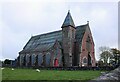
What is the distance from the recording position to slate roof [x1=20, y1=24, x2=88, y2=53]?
65088 millimetres

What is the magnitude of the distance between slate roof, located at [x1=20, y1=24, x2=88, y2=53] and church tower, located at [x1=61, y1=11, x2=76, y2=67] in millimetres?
2597

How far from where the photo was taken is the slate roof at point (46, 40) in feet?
214

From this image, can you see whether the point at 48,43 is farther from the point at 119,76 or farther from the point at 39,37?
the point at 119,76

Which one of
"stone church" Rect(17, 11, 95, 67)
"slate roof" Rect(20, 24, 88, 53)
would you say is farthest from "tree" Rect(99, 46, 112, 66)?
"slate roof" Rect(20, 24, 88, 53)

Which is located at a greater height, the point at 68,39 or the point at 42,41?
the point at 42,41

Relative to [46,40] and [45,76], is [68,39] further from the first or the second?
[45,76]

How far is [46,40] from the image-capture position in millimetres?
71688

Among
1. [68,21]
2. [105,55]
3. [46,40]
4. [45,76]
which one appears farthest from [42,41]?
[45,76]

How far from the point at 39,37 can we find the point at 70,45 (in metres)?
19.5

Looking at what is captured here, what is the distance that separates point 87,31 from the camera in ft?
214

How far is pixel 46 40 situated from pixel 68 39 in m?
12.1

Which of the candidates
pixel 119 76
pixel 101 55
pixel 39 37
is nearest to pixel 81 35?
pixel 39 37

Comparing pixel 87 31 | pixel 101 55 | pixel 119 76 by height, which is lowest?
pixel 119 76

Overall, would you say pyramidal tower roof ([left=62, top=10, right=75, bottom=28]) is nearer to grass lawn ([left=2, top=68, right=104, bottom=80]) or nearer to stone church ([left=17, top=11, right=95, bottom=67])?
stone church ([left=17, top=11, right=95, bottom=67])
